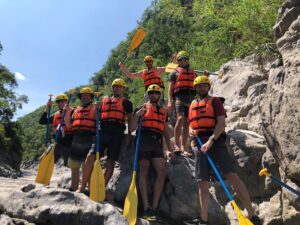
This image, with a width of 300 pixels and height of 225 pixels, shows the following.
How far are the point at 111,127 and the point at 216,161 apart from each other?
6.55 feet

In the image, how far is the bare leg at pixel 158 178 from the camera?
5.11 metres

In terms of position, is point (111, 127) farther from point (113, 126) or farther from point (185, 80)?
point (185, 80)

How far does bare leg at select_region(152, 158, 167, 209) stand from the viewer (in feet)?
16.8

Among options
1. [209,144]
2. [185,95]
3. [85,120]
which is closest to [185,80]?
[185,95]

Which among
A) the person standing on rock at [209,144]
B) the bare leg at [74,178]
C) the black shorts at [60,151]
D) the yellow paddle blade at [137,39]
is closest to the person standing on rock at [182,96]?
the person standing on rock at [209,144]

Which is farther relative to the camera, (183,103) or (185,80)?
(185,80)

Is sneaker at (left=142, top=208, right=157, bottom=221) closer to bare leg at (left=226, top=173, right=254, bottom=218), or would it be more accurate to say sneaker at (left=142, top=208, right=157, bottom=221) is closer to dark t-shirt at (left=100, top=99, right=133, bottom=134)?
bare leg at (left=226, top=173, right=254, bottom=218)

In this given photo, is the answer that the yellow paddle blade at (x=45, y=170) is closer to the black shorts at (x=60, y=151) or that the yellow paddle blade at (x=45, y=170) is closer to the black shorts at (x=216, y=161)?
the black shorts at (x=60, y=151)

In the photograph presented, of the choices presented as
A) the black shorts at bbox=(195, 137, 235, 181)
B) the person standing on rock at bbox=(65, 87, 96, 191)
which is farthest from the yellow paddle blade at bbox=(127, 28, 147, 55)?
the black shorts at bbox=(195, 137, 235, 181)

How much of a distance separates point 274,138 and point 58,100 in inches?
168

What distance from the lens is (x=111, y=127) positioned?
5691 mm

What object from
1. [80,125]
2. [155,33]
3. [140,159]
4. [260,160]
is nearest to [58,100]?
[80,125]

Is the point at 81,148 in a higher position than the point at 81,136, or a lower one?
lower

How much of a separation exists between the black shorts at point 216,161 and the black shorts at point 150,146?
2.93 ft
